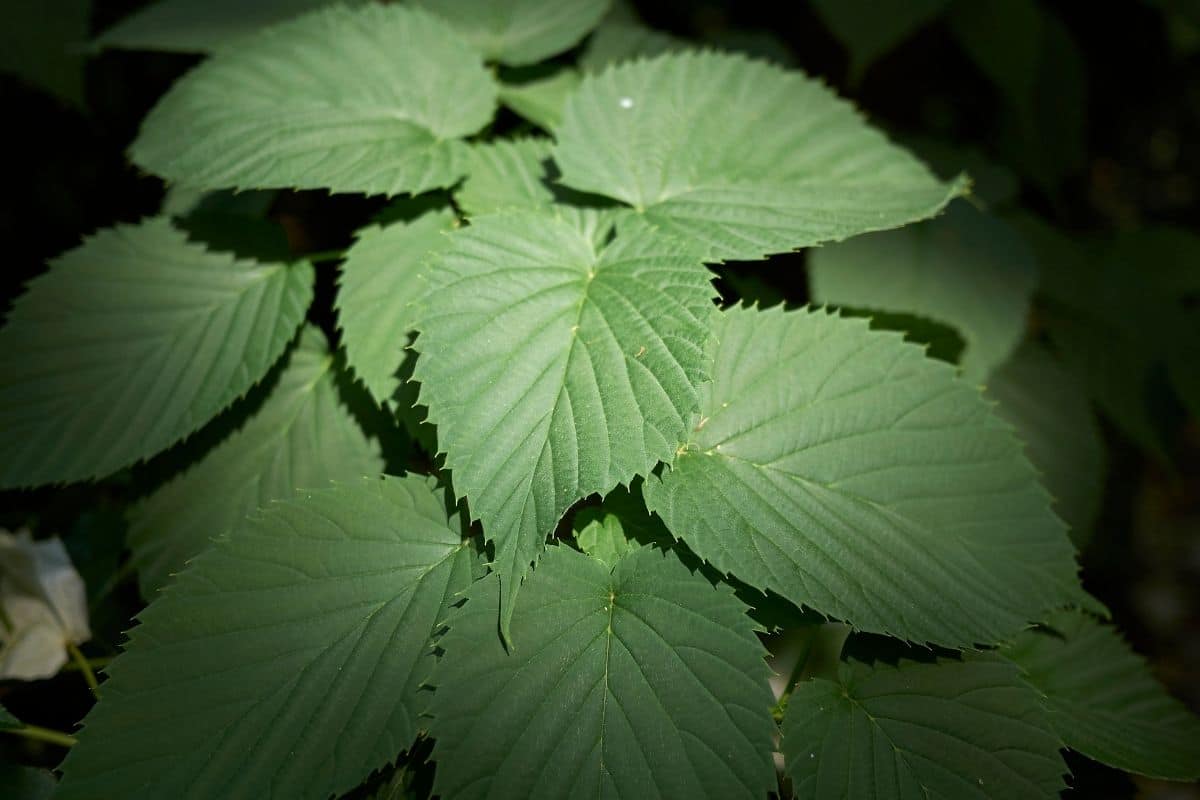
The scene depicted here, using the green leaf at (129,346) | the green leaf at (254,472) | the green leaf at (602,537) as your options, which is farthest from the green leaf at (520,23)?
the green leaf at (602,537)

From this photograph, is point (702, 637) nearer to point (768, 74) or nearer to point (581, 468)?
point (581, 468)

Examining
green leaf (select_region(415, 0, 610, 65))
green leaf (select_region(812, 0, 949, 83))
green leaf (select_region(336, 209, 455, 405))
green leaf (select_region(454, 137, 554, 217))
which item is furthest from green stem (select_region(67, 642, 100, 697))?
green leaf (select_region(812, 0, 949, 83))

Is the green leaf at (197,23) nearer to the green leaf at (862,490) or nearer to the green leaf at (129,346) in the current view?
the green leaf at (129,346)

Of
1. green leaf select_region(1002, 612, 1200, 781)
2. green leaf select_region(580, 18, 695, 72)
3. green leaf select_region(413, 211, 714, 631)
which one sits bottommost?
green leaf select_region(1002, 612, 1200, 781)

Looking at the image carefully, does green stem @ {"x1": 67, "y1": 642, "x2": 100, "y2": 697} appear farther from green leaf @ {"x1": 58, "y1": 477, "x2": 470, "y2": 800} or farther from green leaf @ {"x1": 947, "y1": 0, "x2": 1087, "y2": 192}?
green leaf @ {"x1": 947, "y1": 0, "x2": 1087, "y2": 192}

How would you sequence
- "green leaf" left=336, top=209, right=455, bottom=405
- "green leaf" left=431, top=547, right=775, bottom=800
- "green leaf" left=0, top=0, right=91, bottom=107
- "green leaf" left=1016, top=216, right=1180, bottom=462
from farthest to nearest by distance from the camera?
"green leaf" left=1016, top=216, right=1180, bottom=462 < "green leaf" left=0, top=0, right=91, bottom=107 < "green leaf" left=336, top=209, right=455, bottom=405 < "green leaf" left=431, top=547, right=775, bottom=800

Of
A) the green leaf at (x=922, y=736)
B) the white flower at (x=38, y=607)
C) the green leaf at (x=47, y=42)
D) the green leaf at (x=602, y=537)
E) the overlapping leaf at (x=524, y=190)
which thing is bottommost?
the green leaf at (x=922, y=736)
